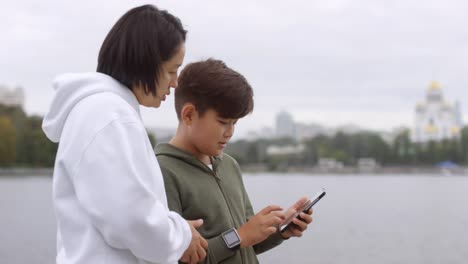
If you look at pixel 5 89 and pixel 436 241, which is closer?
pixel 436 241

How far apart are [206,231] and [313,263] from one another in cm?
1245

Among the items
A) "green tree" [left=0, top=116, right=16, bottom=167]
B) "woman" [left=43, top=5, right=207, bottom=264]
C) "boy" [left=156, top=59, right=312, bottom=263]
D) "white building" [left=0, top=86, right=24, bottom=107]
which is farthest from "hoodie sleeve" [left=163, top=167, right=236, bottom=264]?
"white building" [left=0, top=86, right=24, bottom=107]

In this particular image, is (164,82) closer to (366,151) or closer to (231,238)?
(231,238)

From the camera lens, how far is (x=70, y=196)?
153 cm

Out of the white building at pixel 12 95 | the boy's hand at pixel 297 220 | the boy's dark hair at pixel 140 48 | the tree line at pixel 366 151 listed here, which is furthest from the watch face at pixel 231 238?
the tree line at pixel 366 151

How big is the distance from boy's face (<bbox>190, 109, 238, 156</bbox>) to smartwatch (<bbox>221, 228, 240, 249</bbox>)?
0.25 m

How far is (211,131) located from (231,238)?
1.04 ft

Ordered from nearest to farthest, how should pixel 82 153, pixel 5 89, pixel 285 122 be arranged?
pixel 82 153, pixel 5 89, pixel 285 122

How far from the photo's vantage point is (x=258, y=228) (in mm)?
2014

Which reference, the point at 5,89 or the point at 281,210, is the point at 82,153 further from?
the point at 5,89

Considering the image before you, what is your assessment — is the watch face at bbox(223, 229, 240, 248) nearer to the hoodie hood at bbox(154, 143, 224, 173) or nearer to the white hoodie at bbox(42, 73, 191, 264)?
the hoodie hood at bbox(154, 143, 224, 173)

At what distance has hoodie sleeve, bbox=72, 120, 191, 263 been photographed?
4.66ft

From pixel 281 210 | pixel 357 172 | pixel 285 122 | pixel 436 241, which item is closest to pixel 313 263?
pixel 436 241

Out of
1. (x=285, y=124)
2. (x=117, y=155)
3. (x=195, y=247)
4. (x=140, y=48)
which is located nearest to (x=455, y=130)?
(x=285, y=124)
